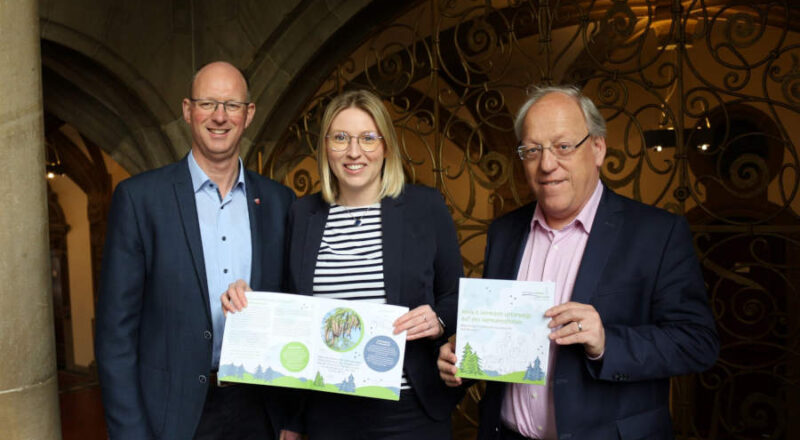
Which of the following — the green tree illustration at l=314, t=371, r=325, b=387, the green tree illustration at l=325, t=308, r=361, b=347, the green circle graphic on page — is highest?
the green tree illustration at l=325, t=308, r=361, b=347

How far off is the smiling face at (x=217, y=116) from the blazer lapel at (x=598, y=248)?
49.8 inches

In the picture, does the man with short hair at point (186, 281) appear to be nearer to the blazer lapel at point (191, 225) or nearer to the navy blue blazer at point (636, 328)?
the blazer lapel at point (191, 225)

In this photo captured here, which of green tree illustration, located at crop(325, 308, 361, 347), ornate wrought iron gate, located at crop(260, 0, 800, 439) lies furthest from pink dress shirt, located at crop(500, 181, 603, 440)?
ornate wrought iron gate, located at crop(260, 0, 800, 439)

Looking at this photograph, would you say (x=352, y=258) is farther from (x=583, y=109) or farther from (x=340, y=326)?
(x=583, y=109)

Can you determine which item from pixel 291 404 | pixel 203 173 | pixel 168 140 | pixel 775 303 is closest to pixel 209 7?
pixel 168 140

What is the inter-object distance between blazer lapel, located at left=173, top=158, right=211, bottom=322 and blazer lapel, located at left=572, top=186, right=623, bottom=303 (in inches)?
47.6

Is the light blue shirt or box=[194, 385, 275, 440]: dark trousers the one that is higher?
the light blue shirt

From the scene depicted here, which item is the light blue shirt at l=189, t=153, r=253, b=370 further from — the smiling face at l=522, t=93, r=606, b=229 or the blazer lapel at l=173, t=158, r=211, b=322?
the smiling face at l=522, t=93, r=606, b=229

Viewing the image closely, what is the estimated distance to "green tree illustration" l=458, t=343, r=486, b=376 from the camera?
1.86 metres

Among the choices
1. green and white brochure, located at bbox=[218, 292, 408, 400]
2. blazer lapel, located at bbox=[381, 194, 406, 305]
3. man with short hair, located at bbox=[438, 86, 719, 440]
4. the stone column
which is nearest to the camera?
man with short hair, located at bbox=[438, 86, 719, 440]

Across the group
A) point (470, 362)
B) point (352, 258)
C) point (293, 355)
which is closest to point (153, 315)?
point (293, 355)

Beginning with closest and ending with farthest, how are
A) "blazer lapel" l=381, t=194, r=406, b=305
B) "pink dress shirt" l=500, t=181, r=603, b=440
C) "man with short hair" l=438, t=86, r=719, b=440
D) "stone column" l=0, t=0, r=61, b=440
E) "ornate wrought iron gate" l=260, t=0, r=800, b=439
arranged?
"man with short hair" l=438, t=86, r=719, b=440 < "pink dress shirt" l=500, t=181, r=603, b=440 < "blazer lapel" l=381, t=194, r=406, b=305 < "stone column" l=0, t=0, r=61, b=440 < "ornate wrought iron gate" l=260, t=0, r=800, b=439

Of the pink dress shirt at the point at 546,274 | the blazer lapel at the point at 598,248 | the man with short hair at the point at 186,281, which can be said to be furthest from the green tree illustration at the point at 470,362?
the man with short hair at the point at 186,281

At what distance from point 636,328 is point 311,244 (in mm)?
1057
